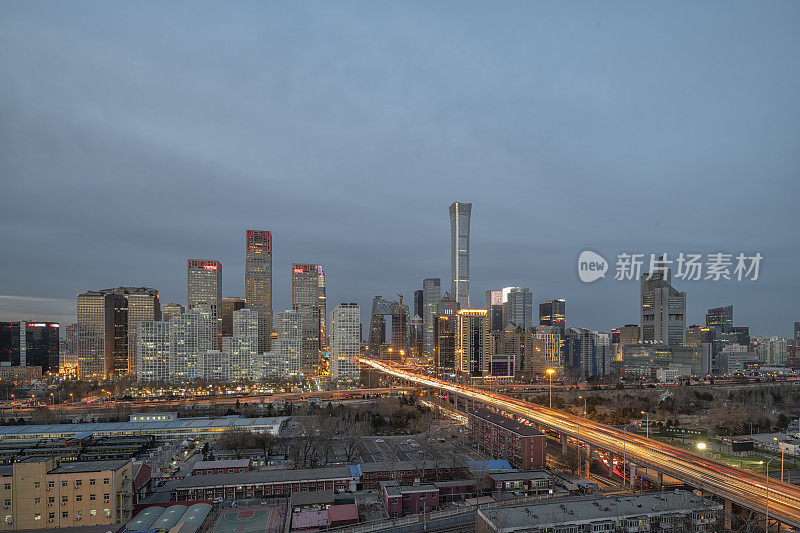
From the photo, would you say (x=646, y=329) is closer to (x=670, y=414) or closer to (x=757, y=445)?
(x=670, y=414)

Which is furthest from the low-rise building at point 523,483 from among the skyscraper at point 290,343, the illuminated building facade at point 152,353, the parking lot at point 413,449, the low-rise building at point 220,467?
the illuminated building facade at point 152,353

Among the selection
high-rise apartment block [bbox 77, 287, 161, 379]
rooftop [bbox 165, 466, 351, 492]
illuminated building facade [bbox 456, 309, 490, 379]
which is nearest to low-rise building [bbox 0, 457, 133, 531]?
rooftop [bbox 165, 466, 351, 492]

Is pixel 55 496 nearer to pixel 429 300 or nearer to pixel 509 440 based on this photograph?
pixel 509 440

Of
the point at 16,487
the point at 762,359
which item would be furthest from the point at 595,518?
the point at 762,359

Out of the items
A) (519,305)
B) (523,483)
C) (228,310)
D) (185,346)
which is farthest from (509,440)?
(519,305)

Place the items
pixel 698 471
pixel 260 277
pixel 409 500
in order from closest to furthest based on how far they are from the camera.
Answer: pixel 698 471
pixel 409 500
pixel 260 277

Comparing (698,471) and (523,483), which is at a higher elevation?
(698,471)
